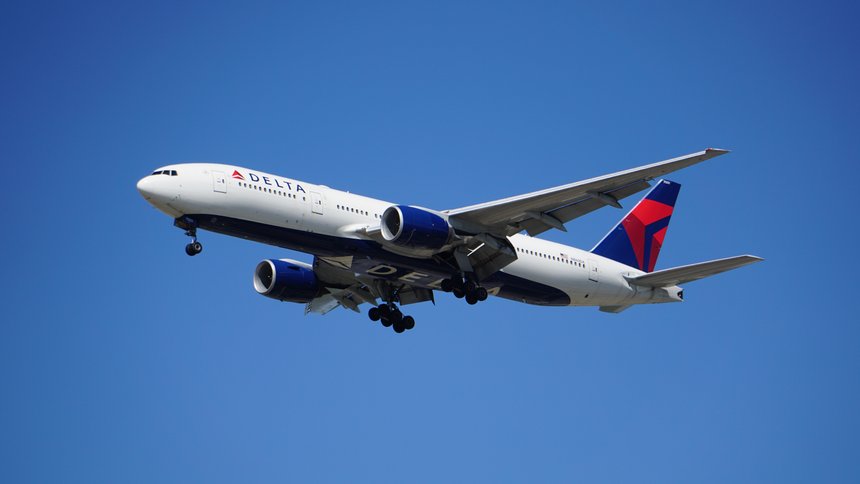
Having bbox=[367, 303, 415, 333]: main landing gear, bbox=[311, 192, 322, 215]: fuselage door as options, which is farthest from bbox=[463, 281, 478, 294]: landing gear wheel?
bbox=[311, 192, 322, 215]: fuselage door

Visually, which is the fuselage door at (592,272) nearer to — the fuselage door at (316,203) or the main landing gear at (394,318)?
the main landing gear at (394,318)

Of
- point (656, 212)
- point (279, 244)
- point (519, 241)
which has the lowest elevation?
point (279, 244)

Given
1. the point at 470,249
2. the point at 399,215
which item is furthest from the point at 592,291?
the point at 399,215

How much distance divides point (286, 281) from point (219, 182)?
7.96 m

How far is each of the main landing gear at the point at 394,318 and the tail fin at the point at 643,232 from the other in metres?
8.08

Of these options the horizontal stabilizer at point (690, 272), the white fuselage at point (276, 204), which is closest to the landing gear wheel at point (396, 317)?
the white fuselage at point (276, 204)

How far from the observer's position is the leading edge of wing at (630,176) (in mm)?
32750

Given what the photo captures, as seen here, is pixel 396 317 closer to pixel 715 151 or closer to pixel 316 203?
pixel 316 203

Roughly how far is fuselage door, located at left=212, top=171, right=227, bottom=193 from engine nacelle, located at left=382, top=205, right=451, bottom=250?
17.1 ft

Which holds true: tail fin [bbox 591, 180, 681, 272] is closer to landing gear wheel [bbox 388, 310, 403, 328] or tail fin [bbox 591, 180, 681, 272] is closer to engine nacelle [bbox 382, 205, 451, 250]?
landing gear wheel [bbox 388, 310, 403, 328]

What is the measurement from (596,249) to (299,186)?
13700 mm

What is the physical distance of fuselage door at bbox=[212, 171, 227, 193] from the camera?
1361 inches

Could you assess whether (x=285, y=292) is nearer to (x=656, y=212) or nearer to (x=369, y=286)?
(x=369, y=286)

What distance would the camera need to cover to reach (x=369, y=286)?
4216 cm
